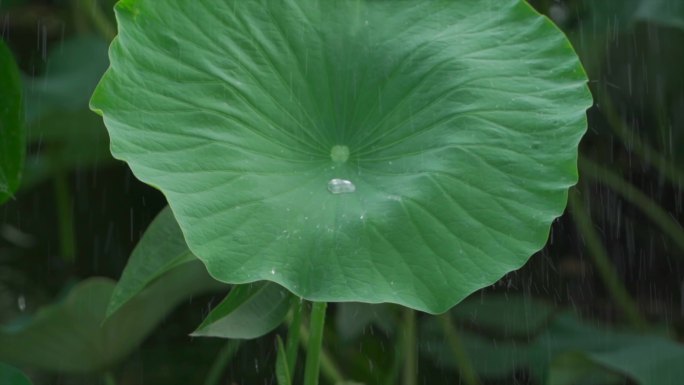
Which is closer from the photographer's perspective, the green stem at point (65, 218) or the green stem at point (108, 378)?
the green stem at point (108, 378)

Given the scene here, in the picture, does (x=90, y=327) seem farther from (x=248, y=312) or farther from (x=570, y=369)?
(x=570, y=369)

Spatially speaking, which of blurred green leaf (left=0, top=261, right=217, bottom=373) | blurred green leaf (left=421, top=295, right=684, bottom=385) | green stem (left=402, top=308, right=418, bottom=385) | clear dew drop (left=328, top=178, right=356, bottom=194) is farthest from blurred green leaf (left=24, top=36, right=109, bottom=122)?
clear dew drop (left=328, top=178, right=356, bottom=194)

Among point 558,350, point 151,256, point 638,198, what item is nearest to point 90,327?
point 151,256

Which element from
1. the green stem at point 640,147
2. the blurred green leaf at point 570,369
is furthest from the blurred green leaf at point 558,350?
the green stem at point 640,147

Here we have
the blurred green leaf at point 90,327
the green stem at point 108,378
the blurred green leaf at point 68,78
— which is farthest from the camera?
the blurred green leaf at point 68,78

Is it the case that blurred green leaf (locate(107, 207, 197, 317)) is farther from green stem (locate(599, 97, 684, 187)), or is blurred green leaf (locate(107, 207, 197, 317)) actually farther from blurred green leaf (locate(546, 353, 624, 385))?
green stem (locate(599, 97, 684, 187))

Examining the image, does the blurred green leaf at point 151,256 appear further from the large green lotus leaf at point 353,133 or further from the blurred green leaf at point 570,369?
the blurred green leaf at point 570,369
